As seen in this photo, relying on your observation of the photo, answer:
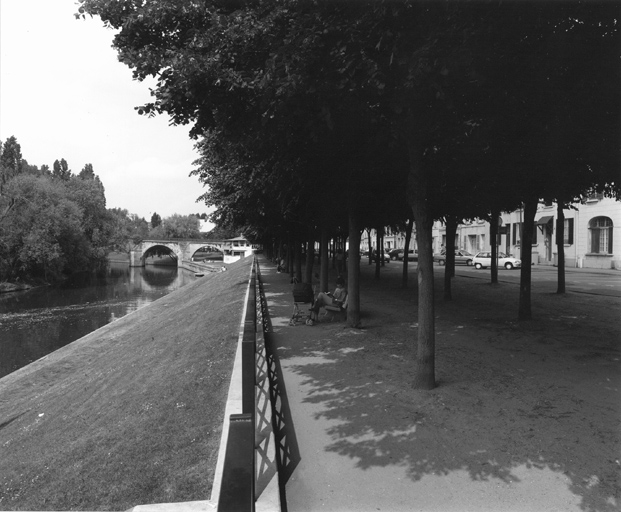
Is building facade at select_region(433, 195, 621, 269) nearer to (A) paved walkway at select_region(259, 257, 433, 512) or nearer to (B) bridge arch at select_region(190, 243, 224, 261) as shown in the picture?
(A) paved walkway at select_region(259, 257, 433, 512)

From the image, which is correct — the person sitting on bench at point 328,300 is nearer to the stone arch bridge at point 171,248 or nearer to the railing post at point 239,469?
the railing post at point 239,469

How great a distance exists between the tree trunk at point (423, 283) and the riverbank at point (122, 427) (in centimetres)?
275

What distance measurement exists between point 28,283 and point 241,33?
157 feet

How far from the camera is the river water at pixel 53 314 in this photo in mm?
21875

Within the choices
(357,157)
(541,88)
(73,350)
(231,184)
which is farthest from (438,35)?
(73,350)

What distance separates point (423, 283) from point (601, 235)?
3573cm

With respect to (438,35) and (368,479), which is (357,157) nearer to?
(438,35)

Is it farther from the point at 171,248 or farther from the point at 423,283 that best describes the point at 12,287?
the point at 171,248

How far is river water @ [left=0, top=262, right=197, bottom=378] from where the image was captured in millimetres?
21875

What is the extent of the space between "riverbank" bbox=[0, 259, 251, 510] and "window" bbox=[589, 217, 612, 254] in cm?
3116

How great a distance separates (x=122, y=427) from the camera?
7605 mm

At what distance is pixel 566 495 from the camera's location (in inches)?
155

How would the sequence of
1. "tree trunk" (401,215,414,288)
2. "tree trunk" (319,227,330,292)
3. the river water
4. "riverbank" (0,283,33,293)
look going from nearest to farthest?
"tree trunk" (319,227,330,292) → "tree trunk" (401,215,414,288) → the river water → "riverbank" (0,283,33,293)

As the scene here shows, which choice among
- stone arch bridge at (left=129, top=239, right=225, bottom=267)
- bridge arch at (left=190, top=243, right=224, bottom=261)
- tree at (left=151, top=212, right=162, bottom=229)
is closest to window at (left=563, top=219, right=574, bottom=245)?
stone arch bridge at (left=129, top=239, right=225, bottom=267)
